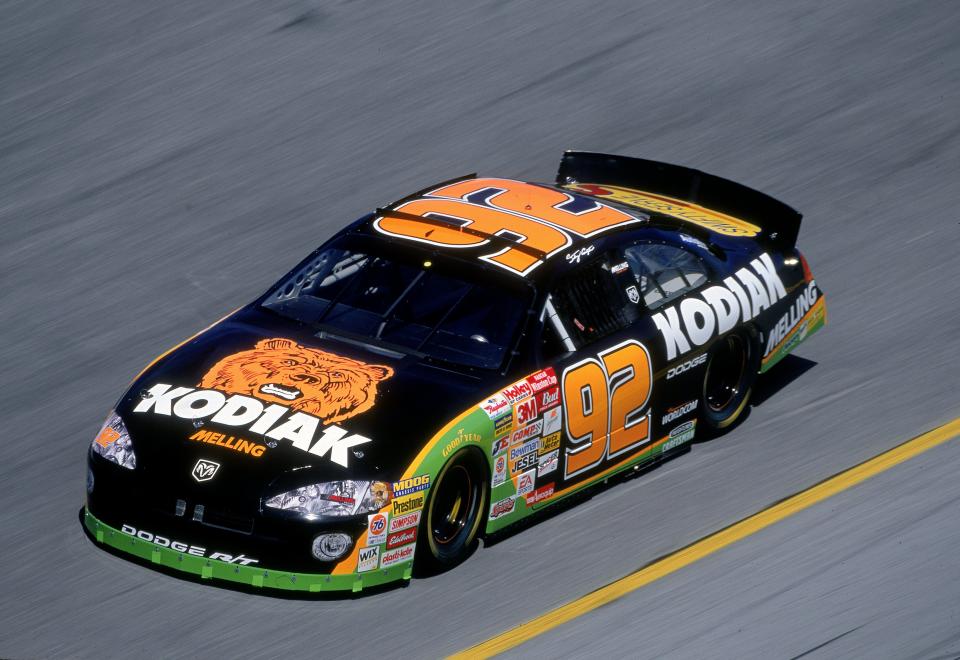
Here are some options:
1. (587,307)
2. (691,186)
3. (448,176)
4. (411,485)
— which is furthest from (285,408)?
(448,176)

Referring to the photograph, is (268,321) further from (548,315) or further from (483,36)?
(483,36)

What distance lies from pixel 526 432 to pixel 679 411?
1311 millimetres

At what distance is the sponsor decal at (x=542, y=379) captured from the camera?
288 inches

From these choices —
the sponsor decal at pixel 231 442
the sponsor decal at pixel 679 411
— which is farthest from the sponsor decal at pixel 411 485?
the sponsor decal at pixel 679 411

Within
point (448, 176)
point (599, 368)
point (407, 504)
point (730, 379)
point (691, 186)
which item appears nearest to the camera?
point (407, 504)

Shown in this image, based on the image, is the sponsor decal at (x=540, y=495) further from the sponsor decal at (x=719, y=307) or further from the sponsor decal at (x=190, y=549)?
the sponsor decal at (x=190, y=549)

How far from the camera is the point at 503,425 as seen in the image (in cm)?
711

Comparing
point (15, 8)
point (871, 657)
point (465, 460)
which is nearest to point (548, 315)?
point (465, 460)

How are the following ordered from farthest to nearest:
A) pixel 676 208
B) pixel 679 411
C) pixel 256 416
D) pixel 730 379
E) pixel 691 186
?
pixel 691 186 < pixel 676 208 < pixel 730 379 < pixel 679 411 < pixel 256 416

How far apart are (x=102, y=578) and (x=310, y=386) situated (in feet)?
4.11

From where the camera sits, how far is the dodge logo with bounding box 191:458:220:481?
655cm

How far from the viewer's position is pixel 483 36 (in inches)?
562

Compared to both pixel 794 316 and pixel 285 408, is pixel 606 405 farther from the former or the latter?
pixel 794 316

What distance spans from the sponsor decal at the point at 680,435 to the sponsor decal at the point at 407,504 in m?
1.93
